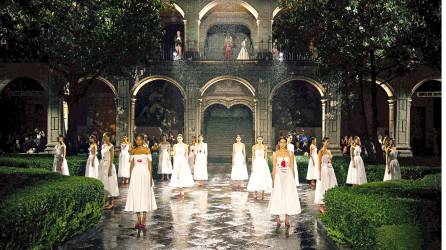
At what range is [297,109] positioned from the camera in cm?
3222

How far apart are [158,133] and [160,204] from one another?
1867 centimetres

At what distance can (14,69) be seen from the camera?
28.8 m

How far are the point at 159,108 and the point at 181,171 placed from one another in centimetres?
1602

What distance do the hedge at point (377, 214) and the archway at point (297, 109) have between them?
73.0ft

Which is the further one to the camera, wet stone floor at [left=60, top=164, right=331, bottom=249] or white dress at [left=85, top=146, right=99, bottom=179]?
white dress at [left=85, top=146, right=99, bottom=179]

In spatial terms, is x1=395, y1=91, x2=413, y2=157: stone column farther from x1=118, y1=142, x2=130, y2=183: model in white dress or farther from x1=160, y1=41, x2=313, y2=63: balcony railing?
x1=118, y1=142, x2=130, y2=183: model in white dress

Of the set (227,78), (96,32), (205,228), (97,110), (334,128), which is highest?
(96,32)

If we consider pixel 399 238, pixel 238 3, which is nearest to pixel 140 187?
pixel 399 238

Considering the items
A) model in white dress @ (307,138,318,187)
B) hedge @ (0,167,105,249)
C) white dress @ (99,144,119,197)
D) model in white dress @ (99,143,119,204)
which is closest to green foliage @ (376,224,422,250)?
hedge @ (0,167,105,249)

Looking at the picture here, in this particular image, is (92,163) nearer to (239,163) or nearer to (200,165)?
(200,165)

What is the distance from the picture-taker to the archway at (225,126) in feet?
107

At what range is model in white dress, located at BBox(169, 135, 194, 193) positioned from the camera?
16156 millimetres

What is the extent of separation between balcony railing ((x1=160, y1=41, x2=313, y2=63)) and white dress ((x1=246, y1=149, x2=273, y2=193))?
43.8ft

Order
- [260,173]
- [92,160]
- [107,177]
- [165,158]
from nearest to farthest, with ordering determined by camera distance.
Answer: [107,177], [92,160], [260,173], [165,158]
